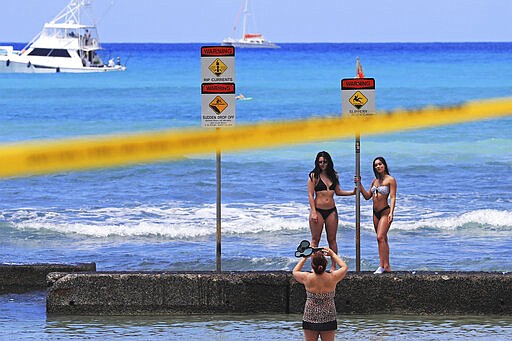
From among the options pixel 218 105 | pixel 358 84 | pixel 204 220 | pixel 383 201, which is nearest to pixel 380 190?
pixel 383 201

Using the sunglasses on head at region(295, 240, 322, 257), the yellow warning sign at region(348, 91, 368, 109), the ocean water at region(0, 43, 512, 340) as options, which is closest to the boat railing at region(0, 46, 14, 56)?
the ocean water at region(0, 43, 512, 340)

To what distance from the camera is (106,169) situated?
1192 inches

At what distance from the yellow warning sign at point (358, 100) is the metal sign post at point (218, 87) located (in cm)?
112

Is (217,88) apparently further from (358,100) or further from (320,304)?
(320,304)

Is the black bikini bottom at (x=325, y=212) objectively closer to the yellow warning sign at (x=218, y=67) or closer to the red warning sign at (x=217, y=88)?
the red warning sign at (x=217, y=88)

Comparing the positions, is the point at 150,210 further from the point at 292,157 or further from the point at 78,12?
the point at 78,12

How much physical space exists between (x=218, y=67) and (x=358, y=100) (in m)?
1.36

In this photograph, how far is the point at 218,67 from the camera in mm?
11906

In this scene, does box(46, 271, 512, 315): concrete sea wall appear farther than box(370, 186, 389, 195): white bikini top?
No

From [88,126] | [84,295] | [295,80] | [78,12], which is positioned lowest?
[84,295]

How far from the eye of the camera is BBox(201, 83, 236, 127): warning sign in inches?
470

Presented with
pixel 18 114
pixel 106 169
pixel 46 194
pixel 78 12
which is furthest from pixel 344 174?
pixel 78 12

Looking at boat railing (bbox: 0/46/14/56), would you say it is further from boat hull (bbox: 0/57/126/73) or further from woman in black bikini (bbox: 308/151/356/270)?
woman in black bikini (bbox: 308/151/356/270)

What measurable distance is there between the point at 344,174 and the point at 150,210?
8.29 metres
